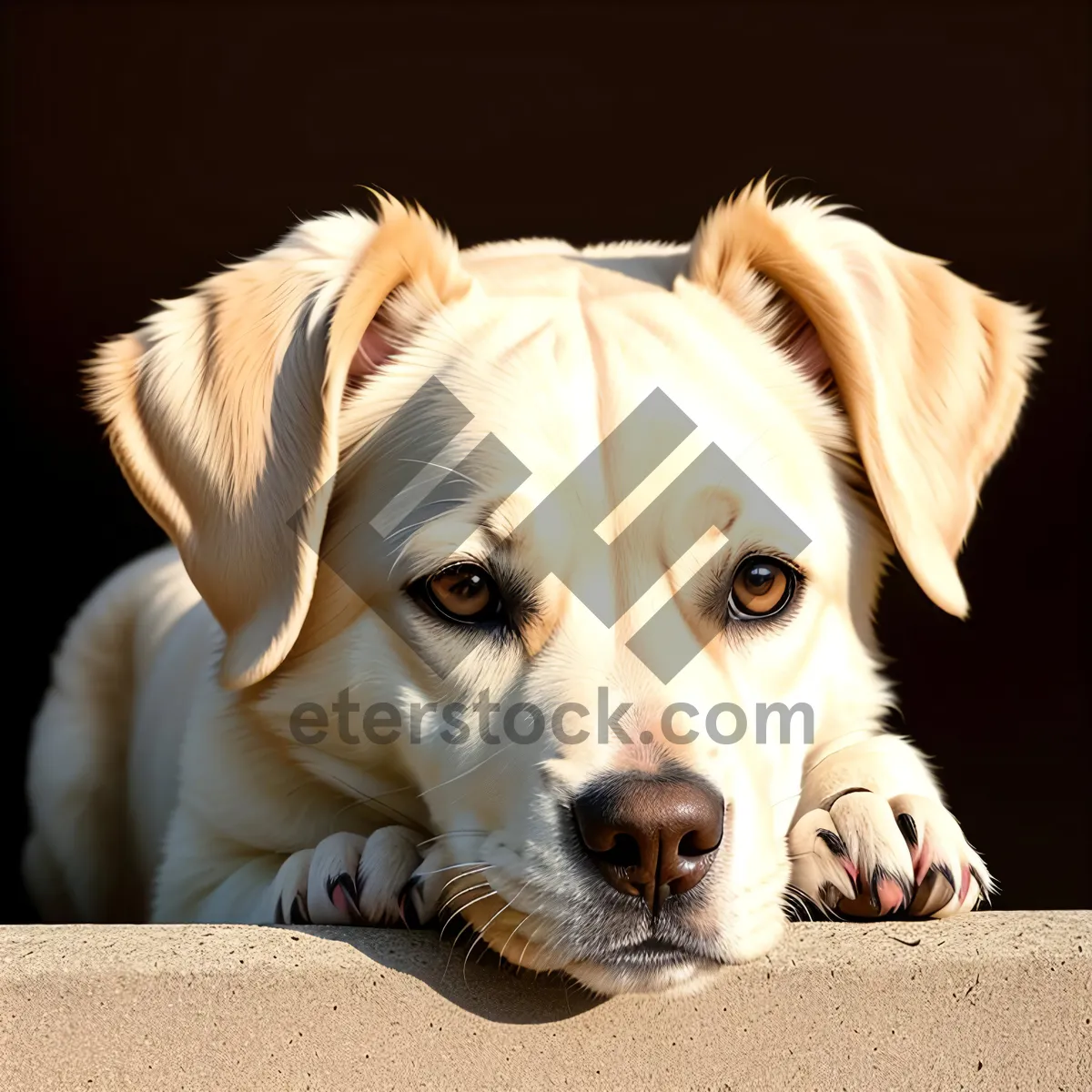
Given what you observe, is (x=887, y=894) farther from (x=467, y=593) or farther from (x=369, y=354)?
(x=369, y=354)

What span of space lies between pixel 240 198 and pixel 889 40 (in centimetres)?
246

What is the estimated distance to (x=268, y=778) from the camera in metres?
2.49

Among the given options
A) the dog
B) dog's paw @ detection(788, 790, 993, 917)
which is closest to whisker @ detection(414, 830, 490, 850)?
the dog

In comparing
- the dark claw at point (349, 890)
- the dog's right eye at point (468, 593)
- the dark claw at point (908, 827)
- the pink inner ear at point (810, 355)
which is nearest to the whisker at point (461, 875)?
the dark claw at point (349, 890)

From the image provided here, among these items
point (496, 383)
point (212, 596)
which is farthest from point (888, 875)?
point (212, 596)

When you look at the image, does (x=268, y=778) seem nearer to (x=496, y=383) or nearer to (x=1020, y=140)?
(x=496, y=383)

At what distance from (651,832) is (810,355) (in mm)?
1086

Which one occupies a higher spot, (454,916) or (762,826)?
(762,826)

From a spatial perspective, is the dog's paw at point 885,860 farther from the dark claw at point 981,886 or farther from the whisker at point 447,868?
the whisker at point 447,868

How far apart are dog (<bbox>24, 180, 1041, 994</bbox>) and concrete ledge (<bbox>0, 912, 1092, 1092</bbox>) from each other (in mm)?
79

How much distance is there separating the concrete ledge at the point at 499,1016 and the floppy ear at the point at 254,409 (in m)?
0.54

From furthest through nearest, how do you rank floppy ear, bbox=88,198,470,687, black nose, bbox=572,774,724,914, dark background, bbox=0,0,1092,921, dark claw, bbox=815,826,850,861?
dark background, bbox=0,0,1092,921 < floppy ear, bbox=88,198,470,687 < dark claw, bbox=815,826,850,861 < black nose, bbox=572,774,724,914

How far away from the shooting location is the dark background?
5.04 metres

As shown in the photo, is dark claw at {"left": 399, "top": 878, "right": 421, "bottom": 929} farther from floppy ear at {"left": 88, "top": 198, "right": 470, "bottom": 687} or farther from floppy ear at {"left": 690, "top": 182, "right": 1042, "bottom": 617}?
floppy ear at {"left": 690, "top": 182, "right": 1042, "bottom": 617}
